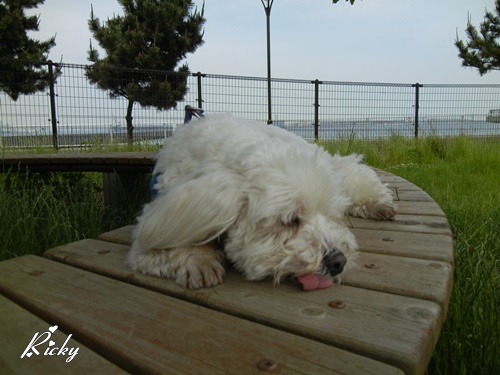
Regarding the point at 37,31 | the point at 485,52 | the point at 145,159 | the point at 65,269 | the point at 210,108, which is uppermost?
the point at 37,31

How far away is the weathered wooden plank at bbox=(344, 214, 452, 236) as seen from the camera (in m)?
1.87

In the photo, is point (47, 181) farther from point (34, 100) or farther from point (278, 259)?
A: point (34, 100)

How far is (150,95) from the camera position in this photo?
1032 cm

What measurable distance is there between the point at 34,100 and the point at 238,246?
8270mm

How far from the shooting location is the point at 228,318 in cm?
105

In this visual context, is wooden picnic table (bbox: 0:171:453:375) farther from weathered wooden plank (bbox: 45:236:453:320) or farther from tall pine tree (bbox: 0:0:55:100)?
tall pine tree (bbox: 0:0:55:100)

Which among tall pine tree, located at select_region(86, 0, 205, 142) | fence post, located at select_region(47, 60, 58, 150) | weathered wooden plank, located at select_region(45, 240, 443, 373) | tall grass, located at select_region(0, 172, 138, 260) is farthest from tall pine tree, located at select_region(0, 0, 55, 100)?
weathered wooden plank, located at select_region(45, 240, 443, 373)

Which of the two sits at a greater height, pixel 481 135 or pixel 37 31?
pixel 37 31

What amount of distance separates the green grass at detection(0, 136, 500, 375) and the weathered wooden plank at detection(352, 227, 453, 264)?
190mm

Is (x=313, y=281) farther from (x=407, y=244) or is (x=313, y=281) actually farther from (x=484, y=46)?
(x=484, y=46)

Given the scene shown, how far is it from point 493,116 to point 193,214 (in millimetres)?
12072

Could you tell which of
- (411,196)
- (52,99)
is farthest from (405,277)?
(52,99)

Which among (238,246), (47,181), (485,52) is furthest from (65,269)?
(485,52)

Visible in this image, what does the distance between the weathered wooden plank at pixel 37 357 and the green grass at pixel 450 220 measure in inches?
38.5
